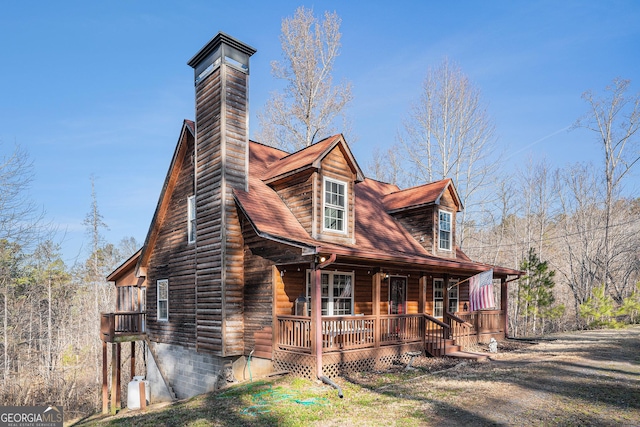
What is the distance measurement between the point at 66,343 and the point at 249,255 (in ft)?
70.8

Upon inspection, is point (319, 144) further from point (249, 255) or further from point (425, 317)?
point (425, 317)

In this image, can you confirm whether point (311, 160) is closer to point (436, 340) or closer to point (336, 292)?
point (336, 292)

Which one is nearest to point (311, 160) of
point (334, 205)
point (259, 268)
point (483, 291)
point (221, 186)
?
point (334, 205)

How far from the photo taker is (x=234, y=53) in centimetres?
1361

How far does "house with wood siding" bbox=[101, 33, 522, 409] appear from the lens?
11.6 meters

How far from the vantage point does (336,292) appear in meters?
13.4

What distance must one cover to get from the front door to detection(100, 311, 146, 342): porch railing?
1008 centimetres

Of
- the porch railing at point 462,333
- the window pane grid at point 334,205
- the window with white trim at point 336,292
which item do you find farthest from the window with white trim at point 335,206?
the porch railing at point 462,333

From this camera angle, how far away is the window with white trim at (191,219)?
14.6m

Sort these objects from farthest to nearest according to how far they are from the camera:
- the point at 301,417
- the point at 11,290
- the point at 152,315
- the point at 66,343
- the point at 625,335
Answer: the point at 66,343 < the point at 11,290 < the point at 625,335 < the point at 152,315 < the point at 301,417

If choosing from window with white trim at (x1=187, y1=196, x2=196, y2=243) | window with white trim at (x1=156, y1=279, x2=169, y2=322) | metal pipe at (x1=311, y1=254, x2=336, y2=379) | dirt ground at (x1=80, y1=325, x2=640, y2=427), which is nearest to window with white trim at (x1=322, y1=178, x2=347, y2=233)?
metal pipe at (x1=311, y1=254, x2=336, y2=379)

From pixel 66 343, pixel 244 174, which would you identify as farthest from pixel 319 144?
pixel 66 343

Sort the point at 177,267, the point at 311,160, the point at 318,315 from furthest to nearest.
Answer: the point at 177,267
the point at 311,160
the point at 318,315

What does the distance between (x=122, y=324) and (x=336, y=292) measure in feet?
30.3
